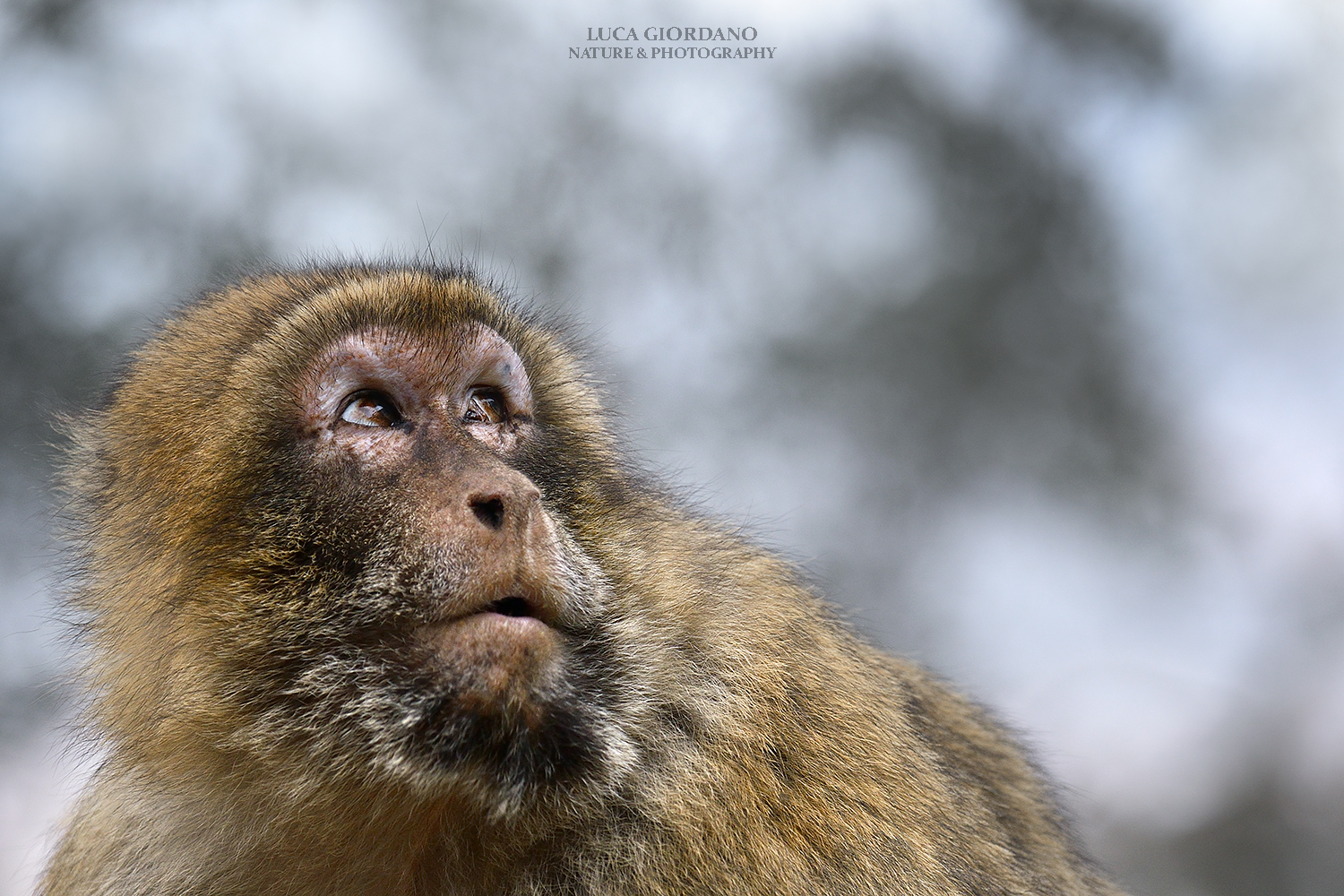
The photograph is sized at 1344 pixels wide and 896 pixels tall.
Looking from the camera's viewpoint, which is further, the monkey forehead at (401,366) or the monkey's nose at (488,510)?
the monkey forehead at (401,366)

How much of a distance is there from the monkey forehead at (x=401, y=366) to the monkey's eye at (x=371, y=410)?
18mm

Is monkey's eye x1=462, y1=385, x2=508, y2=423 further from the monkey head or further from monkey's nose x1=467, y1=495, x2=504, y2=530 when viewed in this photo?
monkey's nose x1=467, y1=495, x2=504, y2=530

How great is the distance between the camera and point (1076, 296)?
8422 mm

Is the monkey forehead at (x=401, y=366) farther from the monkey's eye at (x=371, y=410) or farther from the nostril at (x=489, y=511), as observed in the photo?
the nostril at (x=489, y=511)

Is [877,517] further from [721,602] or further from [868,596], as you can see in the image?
[721,602]

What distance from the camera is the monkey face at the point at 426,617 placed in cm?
191

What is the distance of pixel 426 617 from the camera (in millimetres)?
1928

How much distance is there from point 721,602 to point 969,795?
81 centimetres

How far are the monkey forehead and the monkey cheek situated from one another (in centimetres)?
61

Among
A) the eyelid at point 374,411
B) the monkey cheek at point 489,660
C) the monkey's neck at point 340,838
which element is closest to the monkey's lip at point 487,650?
the monkey cheek at point 489,660

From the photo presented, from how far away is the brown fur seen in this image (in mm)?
1988

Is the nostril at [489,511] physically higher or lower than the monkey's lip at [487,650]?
higher

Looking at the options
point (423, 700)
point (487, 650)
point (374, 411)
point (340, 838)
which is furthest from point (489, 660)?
point (374, 411)

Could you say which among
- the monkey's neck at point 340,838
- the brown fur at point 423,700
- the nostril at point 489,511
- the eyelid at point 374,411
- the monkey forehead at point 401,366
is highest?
the monkey forehead at point 401,366
